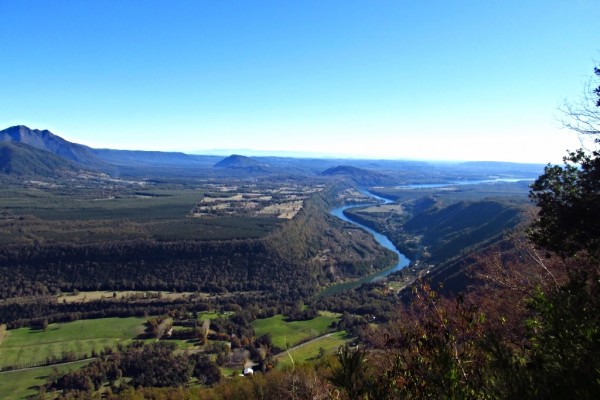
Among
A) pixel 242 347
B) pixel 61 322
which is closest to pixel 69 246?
pixel 61 322

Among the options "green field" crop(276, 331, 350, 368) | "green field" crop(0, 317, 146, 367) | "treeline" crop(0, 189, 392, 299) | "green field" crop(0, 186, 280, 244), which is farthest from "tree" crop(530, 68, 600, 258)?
"green field" crop(0, 186, 280, 244)

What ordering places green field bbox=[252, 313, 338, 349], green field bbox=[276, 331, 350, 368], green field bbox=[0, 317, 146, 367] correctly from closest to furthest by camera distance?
green field bbox=[276, 331, 350, 368]
green field bbox=[0, 317, 146, 367]
green field bbox=[252, 313, 338, 349]

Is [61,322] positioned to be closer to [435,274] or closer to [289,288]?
[289,288]

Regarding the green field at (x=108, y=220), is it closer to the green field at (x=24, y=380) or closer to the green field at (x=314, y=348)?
the green field at (x=314, y=348)

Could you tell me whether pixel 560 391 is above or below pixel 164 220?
above

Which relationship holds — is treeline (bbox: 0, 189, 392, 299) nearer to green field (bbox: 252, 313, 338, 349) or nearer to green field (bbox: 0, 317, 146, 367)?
green field (bbox: 252, 313, 338, 349)

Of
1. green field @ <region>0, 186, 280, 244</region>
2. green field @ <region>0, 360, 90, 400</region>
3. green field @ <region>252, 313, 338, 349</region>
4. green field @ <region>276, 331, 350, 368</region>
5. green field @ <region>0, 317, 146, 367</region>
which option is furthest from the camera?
green field @ <region>0, 186, 280, 244</region>
